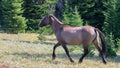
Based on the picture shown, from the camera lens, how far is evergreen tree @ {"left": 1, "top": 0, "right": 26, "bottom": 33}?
42062mm

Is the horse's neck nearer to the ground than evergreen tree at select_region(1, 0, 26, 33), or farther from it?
farther from it

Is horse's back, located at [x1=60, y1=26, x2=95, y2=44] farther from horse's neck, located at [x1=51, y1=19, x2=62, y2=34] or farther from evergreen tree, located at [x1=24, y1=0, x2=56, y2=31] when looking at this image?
evergreen tree, located at [x1=24, y1=0, x2=56, y2=31]

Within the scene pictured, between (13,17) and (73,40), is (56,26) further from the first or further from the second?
(13,17)

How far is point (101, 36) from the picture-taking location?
16.0 metres

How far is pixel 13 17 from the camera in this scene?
41906 mm

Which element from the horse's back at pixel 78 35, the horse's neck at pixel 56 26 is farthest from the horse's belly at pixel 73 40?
the horse's neck at pixel 56 26

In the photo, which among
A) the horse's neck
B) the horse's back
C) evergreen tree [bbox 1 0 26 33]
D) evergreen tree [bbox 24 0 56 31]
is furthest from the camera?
evergreen tree [bbox 24 0 56 31]

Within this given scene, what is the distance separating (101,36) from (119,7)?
57.3ft

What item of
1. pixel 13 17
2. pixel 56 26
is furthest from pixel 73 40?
pixel 13 17

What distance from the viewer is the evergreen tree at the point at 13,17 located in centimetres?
4206

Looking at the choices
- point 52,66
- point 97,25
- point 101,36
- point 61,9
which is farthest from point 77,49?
point 61,9

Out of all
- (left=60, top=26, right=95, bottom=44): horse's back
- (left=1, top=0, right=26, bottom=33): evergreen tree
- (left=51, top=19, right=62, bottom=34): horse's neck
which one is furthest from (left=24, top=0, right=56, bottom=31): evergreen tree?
(left=60, top=26, right=95, bottom=44): horse's back

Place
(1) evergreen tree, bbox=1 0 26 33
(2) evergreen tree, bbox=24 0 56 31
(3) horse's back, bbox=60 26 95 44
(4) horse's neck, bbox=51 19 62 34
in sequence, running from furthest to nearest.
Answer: (2) evergreen tree, bbox=24 0 56 31 < (1) evergreen tree, bbox=1 0 26 33 < (4) horse's neck, bbox=51 19 62 34 < (3) horse's back, bbox=60 26 95 44

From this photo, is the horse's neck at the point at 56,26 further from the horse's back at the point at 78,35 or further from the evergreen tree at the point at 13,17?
the evergreen tree at the point at 13,17
